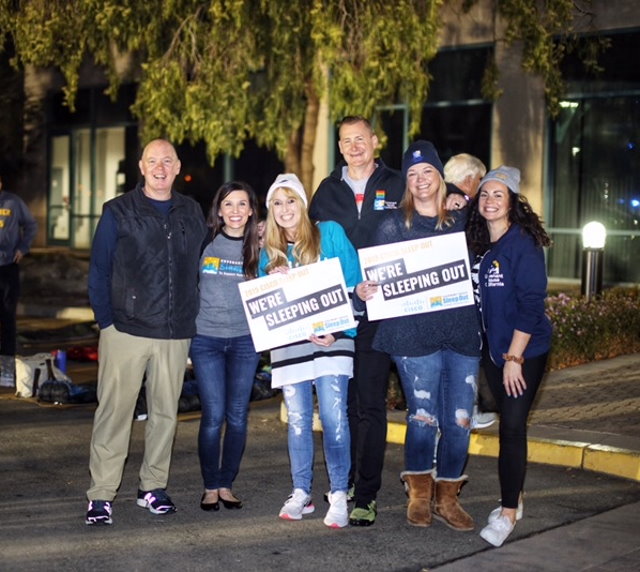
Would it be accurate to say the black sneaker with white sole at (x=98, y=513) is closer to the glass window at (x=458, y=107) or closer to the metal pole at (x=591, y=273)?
the metal pole at (x=591, y=273)

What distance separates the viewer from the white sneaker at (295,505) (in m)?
6.55

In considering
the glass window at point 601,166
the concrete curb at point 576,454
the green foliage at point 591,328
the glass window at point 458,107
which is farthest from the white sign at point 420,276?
the glass window at point 458,107

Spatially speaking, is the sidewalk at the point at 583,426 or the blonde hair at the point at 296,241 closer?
the blonde hair at the point at 296,241

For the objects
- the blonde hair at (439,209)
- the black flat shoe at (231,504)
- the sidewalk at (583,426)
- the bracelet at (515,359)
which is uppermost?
the blonde hair at (439,209)

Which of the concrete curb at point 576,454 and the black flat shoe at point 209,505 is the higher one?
the concrete curb at point 576,454

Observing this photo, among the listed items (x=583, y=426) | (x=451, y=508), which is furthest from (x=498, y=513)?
(x=583, y=426)

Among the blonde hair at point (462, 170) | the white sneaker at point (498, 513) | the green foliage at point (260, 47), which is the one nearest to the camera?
the white sneaker at point (498, 513)

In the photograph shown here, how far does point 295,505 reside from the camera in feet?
21.5

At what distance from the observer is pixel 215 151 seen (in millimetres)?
17656

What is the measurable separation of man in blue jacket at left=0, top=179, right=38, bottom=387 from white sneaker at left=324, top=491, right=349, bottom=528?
572 centimetres

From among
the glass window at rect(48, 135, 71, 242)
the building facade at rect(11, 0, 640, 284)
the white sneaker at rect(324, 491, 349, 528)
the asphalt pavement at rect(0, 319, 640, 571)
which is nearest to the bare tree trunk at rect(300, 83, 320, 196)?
the building facade at rect(11, 0, 640, 284)

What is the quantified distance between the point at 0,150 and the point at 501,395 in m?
26.5

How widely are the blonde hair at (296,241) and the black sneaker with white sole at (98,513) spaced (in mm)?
1523

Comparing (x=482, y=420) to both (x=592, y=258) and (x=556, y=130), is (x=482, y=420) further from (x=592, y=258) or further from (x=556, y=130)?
(x=556, y=130)
